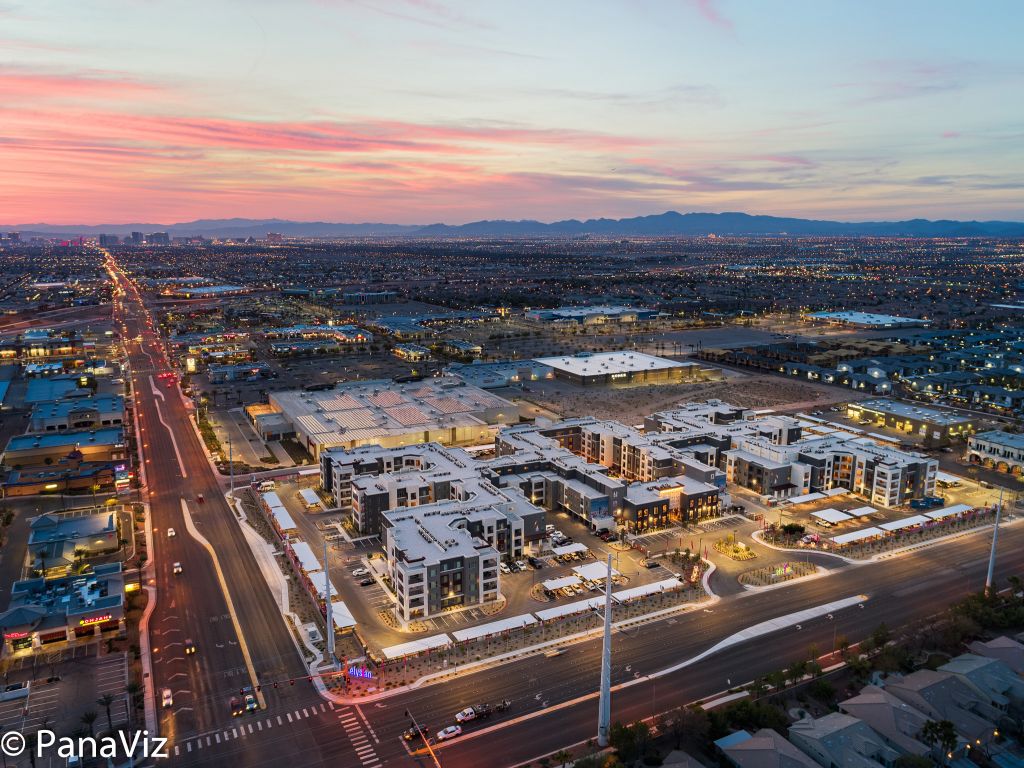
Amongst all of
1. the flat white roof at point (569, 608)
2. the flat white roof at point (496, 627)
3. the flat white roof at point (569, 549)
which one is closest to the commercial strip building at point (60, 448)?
the flat white roof at point (569, 549)

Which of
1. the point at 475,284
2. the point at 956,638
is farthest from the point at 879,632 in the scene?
the point at 475,284

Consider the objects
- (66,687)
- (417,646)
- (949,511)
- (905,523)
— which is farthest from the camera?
Result: (949,511)

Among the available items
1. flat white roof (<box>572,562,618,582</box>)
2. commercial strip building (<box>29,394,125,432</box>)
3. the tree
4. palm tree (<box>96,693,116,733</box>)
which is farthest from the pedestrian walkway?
commercial strip building (<box>29,394,125,432</box>)

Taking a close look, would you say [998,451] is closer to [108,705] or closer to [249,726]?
[249,726]

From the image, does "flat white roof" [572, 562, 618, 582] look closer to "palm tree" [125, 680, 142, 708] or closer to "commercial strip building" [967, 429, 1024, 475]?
"palm tree" [125, 680, 142, 708]

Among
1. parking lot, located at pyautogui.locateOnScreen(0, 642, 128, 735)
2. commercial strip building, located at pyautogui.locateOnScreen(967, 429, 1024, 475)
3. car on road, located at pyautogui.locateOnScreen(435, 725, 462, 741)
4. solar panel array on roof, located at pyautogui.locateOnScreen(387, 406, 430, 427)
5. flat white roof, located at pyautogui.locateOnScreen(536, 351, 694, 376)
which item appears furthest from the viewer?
flat white roof, located at pyautogui.locateOnScreen(536, 351, 694, 376)

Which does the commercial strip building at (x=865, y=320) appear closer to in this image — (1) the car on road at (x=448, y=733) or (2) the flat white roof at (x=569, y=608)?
(2) the flat white roof at (x=569, y=608)

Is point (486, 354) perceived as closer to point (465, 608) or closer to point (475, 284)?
point (465, 608)

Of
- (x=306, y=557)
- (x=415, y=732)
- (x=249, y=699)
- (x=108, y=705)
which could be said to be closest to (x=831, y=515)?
(x=415, y=732)
